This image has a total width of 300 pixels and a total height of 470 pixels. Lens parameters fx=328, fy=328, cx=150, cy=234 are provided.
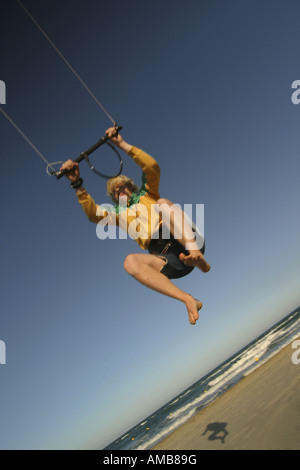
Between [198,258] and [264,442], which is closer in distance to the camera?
[198,258]

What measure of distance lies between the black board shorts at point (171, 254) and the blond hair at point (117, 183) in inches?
32.6

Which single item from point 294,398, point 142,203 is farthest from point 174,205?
point 294,398

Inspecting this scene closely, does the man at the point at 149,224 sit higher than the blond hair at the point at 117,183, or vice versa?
the blond hair at the point at 117,183

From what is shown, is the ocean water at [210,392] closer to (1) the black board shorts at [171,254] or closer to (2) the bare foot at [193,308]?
(1) the black board shorts at [171,254]

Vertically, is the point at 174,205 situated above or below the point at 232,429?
above

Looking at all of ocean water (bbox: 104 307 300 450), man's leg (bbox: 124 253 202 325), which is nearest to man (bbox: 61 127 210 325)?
man's leg (bbox: 124 253 202 325)

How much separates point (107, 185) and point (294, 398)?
7685 mm

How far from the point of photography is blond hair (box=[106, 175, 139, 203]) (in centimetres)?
438

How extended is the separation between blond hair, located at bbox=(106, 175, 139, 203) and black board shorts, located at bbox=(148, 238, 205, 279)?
0.83 metres

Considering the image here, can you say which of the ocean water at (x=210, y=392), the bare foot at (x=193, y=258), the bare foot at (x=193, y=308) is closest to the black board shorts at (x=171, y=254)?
the bare foot at (x=193, y=258)

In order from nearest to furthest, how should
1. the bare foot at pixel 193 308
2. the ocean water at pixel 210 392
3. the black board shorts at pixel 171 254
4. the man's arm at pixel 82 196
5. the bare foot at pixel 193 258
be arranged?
1. the bare foot at pixel 193 308
2. the bare foot at pixel 193 258
3. the man's arm at pixel 82 196
4. the black board shorts at pixel 171 254
5. the ocean water at pixel 210 392

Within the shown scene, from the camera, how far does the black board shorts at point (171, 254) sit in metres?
4.06

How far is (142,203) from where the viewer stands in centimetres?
415
